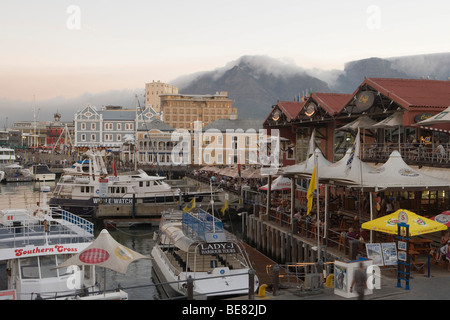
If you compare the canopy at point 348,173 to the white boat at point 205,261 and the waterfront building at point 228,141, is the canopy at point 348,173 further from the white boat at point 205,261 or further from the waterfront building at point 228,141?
the waterfront building at point 228,141

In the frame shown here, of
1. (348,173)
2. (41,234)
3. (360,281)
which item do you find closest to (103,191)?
(41,234)

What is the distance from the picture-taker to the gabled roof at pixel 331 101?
40.9 m

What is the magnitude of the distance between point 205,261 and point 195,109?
6406 inches

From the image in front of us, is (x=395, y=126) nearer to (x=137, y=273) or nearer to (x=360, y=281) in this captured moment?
(x=137, y=273)

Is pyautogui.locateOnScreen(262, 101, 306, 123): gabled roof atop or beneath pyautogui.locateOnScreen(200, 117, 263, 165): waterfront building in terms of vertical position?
atop

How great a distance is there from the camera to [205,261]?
2250 cm

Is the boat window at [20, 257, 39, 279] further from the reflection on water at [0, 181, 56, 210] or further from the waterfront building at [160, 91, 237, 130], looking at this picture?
the waterfront building at [160, 91, 237, 130]

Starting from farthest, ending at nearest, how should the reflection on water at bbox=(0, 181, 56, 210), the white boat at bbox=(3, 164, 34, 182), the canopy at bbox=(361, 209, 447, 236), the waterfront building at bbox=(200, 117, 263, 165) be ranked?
the waterfront building at bbox=(200, 117, 263, 165), the white boat at bbox=(3, 164, 34, 182), the reflection on water at bbox=(0, 181, 56, 210), the canopy at bbox=(361, 209, 447, 236)

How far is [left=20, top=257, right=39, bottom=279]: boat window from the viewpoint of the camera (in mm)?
17875

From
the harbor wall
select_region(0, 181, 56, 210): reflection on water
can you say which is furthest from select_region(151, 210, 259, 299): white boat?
select_region(0, 181, 56, 210): reflection on water

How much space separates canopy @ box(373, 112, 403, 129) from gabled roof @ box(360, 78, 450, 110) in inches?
33.3

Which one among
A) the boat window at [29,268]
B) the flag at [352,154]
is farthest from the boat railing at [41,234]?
the flag at [352,154]
